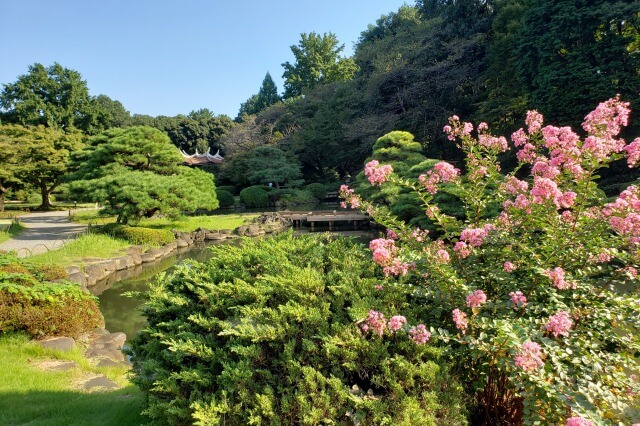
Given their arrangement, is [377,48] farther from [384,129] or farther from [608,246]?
[608,246]

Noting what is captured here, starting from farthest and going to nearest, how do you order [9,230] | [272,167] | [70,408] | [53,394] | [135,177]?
[272,167] → [9,230] → [135,177] → [53,394] → [70,408]

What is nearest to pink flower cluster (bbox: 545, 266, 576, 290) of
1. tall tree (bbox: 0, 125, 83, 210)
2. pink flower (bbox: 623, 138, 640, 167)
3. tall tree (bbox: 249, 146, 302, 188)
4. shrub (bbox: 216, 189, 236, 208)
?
pink flower (bbox: 623, 138, 640, 167)

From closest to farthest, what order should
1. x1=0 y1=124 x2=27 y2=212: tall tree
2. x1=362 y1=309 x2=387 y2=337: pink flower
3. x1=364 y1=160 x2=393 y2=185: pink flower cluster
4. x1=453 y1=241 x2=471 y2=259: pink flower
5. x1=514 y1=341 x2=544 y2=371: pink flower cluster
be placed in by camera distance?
1. x1=514 y1=341 x2=544 y2=371: pink flower cluster
2. x1=362 y1=309 x2=387 y2=337: pink flower
3. x1=453 y1=241 x2=471 y2=259: pink flower
4. x1=364 y1=160 x2=393 y2=185: pink flower cluster
5. x1=0 y1=124 x2=27 y2=212: tall tree

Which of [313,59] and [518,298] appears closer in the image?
[518,298]

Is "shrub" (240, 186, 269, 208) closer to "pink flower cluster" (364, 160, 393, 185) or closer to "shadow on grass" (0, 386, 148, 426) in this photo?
"shadow on grass" (0, 386, 148, 426)

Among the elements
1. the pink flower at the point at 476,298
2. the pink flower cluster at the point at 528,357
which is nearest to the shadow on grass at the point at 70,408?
the pink flower at the point at 476,298

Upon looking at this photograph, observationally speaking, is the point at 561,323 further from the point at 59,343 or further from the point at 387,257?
the point at 59,343

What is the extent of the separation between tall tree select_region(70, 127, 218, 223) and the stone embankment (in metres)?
1.14

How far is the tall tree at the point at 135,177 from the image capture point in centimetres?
1207

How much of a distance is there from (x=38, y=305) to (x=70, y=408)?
7.23 feet

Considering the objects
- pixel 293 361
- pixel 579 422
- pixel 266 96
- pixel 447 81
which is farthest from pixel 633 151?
pixel 266 96

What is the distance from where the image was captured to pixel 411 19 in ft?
105

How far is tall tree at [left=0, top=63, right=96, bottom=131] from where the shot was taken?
2795 cm

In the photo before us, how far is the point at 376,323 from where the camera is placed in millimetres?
1979
